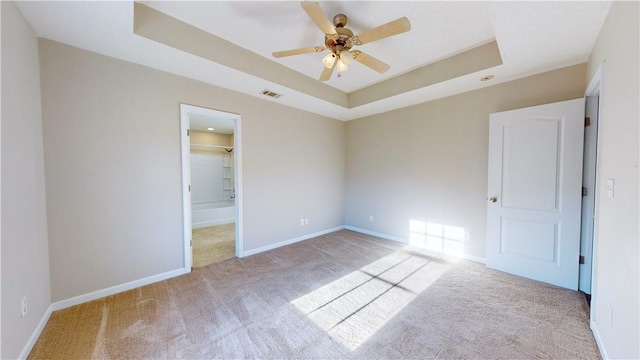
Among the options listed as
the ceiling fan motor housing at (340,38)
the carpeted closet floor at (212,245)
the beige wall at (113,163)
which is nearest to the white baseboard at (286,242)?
the beige wall at (113,163)

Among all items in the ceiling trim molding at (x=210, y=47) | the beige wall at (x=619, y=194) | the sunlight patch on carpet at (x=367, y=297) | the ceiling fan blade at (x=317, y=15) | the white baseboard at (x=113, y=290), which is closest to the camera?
the beige wall at (x=619, y=194)

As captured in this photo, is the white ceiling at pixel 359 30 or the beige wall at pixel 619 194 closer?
the beige wall at pixel 619 194

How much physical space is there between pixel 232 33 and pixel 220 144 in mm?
4954

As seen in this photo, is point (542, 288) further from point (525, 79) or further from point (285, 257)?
point (285, 257)

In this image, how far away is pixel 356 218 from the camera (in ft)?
16.0

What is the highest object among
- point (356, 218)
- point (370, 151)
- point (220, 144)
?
point (220, 144)

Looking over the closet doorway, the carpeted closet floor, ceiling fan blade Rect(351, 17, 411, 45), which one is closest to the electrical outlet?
the closet doorway

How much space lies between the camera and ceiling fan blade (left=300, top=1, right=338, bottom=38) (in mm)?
1552

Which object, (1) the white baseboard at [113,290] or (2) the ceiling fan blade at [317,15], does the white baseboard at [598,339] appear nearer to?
(2) the ceiling fan blade at [317,15]

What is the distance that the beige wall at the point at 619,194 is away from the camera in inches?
48.2

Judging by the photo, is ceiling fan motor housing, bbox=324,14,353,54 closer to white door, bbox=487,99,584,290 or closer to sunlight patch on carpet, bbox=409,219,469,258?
white door, bbox=487,99,584,290

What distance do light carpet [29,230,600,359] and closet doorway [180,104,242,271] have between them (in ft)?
2.17

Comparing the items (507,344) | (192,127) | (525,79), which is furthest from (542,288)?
(192,127)

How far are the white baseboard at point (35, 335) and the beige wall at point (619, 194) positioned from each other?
3.63 m
